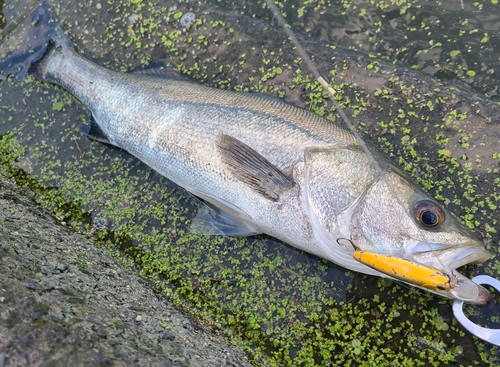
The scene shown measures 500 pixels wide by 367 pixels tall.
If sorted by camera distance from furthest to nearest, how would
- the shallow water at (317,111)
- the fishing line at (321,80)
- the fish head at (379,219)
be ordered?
the shallow water at (317,111) < the fishing line at (321,80) < the fish head at (379,219)

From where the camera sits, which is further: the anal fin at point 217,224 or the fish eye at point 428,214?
the anal fin at point 217,224

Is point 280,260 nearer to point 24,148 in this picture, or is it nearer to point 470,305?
point 470,305

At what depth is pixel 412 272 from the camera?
2428 millimetres

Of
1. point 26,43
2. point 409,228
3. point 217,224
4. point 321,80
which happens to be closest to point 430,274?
point 409,228

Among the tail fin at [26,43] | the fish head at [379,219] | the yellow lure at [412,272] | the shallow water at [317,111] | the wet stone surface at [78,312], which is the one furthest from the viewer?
the tail fin at [26,43]

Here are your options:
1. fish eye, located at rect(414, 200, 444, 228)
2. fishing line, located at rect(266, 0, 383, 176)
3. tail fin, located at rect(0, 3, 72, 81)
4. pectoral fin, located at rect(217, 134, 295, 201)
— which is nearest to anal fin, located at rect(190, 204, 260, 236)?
pectoral fin, located at rect(217, 134, 295, 201)

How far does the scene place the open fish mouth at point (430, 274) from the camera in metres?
2.40

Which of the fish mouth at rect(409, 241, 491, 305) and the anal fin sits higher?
the fish mouth at rect(409, 241, 491, 305)

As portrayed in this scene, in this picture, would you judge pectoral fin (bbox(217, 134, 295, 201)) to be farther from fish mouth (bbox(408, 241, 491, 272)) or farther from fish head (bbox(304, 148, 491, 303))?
fish mouth (bbox(408, 241, 491, 272))

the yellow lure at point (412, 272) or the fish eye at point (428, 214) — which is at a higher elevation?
the fish eye at point (428, 214)

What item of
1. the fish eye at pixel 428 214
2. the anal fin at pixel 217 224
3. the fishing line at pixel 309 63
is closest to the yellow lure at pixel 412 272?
the fish eye at pixel 428 214

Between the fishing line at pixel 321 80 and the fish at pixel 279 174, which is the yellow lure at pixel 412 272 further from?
the fishing line at pixel 321 80

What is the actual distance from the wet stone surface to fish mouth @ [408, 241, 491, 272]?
139 cm

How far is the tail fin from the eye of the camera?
14.2ft
